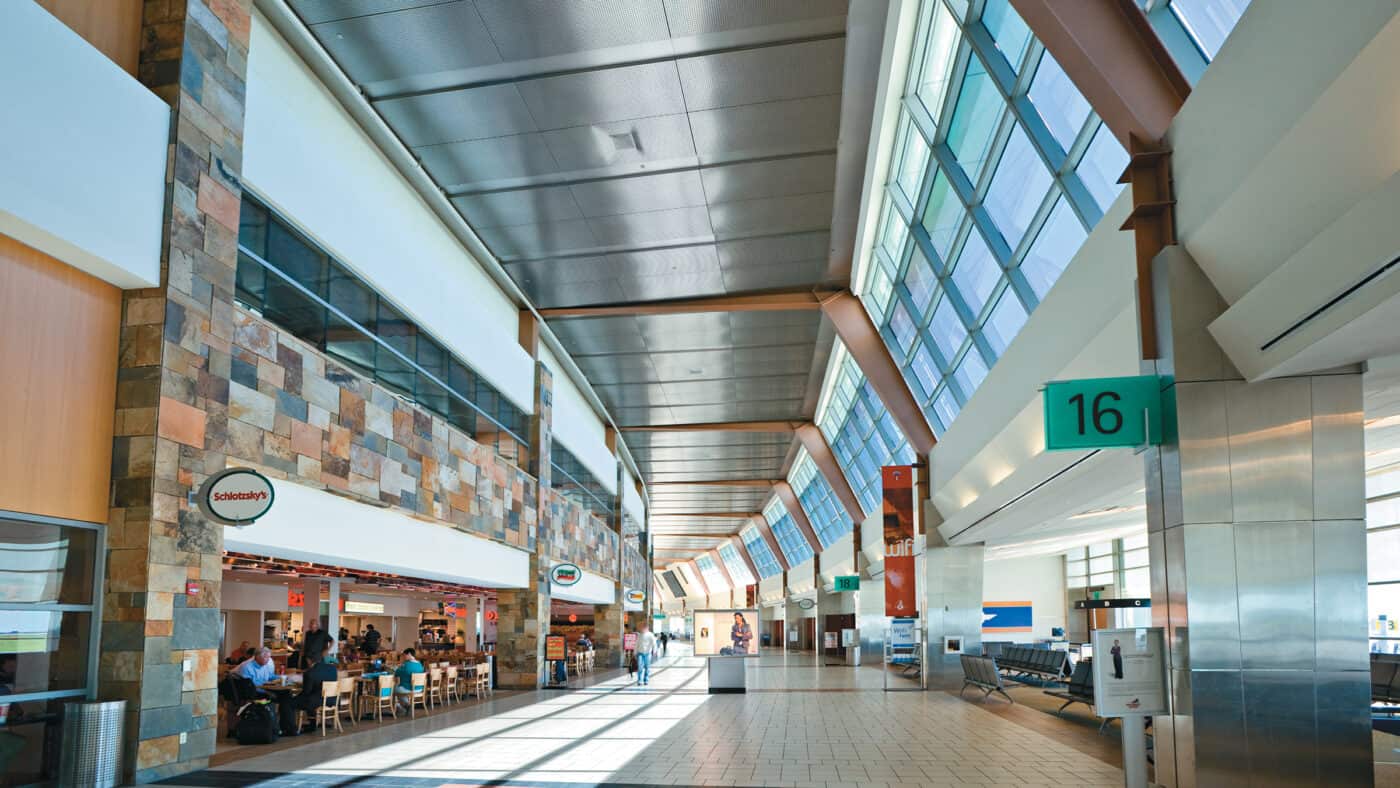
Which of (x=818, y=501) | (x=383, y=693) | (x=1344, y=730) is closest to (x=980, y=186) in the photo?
(x=1344, y=730)

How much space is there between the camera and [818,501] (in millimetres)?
36344

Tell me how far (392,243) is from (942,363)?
8.98m

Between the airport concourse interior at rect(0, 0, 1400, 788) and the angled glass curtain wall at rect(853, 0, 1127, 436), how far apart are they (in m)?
0.07

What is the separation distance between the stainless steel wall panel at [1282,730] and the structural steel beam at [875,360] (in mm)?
11938

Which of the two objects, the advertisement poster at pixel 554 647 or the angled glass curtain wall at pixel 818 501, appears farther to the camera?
the angled glass curtain wall at pixel 818 501

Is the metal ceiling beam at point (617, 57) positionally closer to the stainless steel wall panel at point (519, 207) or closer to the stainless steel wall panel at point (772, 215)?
the stainless steel wall panel at point (519, 207)

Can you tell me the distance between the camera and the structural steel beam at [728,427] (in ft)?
96.4

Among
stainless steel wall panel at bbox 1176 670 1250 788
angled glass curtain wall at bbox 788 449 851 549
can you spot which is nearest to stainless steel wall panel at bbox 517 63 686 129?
stainless steel wall panel at bbox 1176 670 1250 788

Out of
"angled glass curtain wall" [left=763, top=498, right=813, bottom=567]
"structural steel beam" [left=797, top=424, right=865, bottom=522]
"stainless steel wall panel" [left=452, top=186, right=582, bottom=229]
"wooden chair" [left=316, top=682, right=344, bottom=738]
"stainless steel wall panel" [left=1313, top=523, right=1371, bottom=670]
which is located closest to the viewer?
"stainless steel wall panel" [left=1313, top=523, right=1371, bottom=670]

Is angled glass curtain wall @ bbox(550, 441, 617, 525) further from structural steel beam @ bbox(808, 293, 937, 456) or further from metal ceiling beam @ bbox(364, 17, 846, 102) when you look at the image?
metal ceiling beam @ bbox(364, 17, 846, 102)

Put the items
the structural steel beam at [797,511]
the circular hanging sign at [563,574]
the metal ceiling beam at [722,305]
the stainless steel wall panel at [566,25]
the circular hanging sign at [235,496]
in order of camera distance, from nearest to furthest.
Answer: the circular hanging sign at [235,496] < the stainless steel wall panel at [566,25] < the metal ceiling beam at [722,305] < the circular hanging sign at [563,574] < the structural steel beam at [797,511]

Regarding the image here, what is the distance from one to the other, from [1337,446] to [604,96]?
8.23m

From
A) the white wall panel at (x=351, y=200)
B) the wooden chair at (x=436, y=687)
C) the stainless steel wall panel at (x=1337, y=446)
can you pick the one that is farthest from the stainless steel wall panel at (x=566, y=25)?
the wooden chair at (x=436, y=687)

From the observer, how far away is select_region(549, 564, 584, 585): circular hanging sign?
66.7 feet
